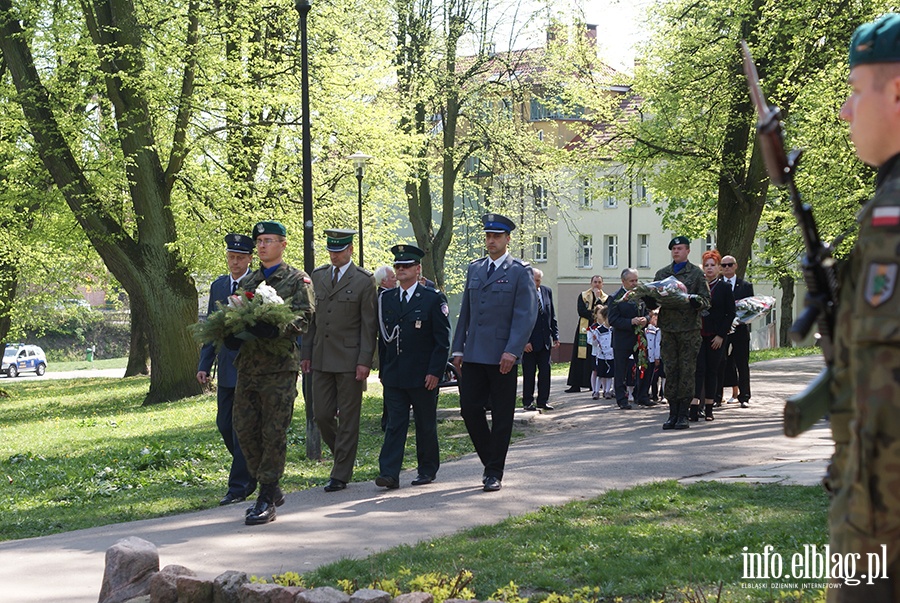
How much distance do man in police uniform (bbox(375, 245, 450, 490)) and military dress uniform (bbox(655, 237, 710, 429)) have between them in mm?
4312

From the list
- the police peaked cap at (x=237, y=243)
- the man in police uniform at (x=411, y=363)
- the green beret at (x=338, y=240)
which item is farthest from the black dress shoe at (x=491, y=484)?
the police peaked cap at (x=237, y=243)

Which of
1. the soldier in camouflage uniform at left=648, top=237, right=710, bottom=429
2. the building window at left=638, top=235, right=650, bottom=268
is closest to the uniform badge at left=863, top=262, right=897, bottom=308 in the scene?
the soldier in camouflage uniform at left=648, top=237, right=710, bottom=429

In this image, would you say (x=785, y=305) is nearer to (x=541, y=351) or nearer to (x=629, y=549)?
(x=541, y=351)

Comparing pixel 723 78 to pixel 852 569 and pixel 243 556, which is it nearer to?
pixel 243 556

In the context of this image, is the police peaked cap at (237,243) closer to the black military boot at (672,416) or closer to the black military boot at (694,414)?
the black military boot at (672,416)

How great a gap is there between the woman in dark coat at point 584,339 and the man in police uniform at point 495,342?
28.8 ft

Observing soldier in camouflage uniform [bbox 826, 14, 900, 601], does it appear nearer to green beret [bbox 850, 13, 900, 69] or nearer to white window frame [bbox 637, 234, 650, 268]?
green beret [bbox 850, 13, 900, 69]

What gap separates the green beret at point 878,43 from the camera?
301 cm

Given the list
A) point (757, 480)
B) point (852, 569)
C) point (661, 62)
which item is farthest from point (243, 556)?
point (661, 62)

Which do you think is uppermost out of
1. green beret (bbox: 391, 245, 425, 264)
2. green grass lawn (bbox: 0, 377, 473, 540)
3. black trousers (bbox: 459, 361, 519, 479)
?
green beret (bbox: 391, 245, 425, 264)

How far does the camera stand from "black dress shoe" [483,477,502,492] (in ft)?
31.5

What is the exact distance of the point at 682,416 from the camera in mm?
13906

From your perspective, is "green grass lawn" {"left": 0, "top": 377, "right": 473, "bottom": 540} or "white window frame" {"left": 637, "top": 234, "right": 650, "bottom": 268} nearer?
"green grass lawn" {"left": 0, "top": 377, "right": 473, "bottom": 540}

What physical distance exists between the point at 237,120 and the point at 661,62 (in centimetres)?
1147
